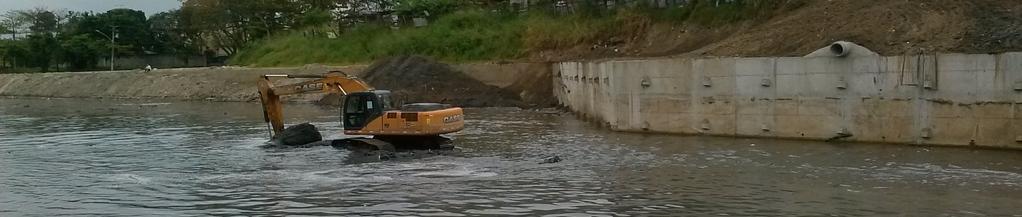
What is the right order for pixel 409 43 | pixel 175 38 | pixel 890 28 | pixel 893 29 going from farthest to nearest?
pixel 175 38
pixel 409 43
pixel 890 28
pixel 893 29

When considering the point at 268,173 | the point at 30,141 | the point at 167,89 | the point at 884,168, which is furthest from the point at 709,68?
the point at 167,89

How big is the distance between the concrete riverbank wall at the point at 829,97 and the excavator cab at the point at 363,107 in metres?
7.64

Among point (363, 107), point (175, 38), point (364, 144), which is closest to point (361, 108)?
point (363, 107)

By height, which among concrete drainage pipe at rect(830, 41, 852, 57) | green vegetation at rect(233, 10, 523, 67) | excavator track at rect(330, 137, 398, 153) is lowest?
excavator track at rect(330, 137, 398, 153)

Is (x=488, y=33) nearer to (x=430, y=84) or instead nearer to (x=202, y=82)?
(x=430, y=84)

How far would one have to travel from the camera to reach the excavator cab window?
22.7 metres

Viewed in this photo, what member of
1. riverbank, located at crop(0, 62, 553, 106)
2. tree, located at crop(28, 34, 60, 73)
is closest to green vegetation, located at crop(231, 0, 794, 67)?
riverbank, located at crop(0, 62, 553, 106)

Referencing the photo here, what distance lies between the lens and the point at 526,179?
17.6 m

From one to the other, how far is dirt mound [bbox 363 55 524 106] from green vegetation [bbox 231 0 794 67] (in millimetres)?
6318

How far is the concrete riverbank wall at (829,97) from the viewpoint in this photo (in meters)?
21.1

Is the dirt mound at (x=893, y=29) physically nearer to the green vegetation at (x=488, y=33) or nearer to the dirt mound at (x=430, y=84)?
the green vegetation at (x=488, y=33)

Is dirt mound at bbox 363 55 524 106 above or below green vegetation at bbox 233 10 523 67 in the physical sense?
below

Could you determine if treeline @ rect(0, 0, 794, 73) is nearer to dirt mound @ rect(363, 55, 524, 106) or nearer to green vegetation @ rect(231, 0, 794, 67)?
green vegetation @ rect(231, 0, 794, 67)

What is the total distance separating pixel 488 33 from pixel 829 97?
36.2 m
